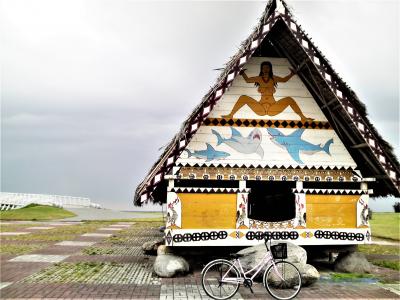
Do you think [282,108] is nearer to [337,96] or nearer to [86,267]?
[337,96]

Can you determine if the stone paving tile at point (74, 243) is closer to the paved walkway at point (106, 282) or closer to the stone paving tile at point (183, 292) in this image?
the paved walkway at point (106, 282)

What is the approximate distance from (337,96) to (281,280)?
15.2ft

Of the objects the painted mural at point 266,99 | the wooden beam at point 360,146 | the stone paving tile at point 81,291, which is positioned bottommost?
the stone paving tile at point 81,291

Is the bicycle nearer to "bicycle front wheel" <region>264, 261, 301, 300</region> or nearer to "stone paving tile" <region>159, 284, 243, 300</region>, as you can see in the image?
"bicycle front wheel" <region>264, 261, 301, 300</region>

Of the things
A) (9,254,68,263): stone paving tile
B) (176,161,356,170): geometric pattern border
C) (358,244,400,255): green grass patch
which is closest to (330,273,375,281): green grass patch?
(176,161,356,170): geometric pattern border

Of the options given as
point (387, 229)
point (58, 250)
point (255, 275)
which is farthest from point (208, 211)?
point (387, 229)

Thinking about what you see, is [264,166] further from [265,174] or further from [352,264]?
[352,264]

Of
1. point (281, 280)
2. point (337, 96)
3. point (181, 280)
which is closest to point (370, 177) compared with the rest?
point (337, 96)

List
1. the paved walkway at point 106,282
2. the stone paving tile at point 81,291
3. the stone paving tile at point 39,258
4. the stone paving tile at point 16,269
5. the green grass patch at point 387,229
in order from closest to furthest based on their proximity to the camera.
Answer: the stone paving tile at point 81,291, the paved walkway at point 106,282, the stone paving tile at point 16,269, the stone paving tile at point 39,258, the green grass patch at point 387,229

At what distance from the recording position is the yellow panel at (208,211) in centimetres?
1077

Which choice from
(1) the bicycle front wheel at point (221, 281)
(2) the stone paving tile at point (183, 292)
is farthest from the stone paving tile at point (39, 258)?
(1) the bicycle front wheel at point (221, 281)

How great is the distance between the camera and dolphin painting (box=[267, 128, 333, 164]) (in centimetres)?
1137

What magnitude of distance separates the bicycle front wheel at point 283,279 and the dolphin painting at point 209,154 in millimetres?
3367

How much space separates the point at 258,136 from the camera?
37.2 ft
